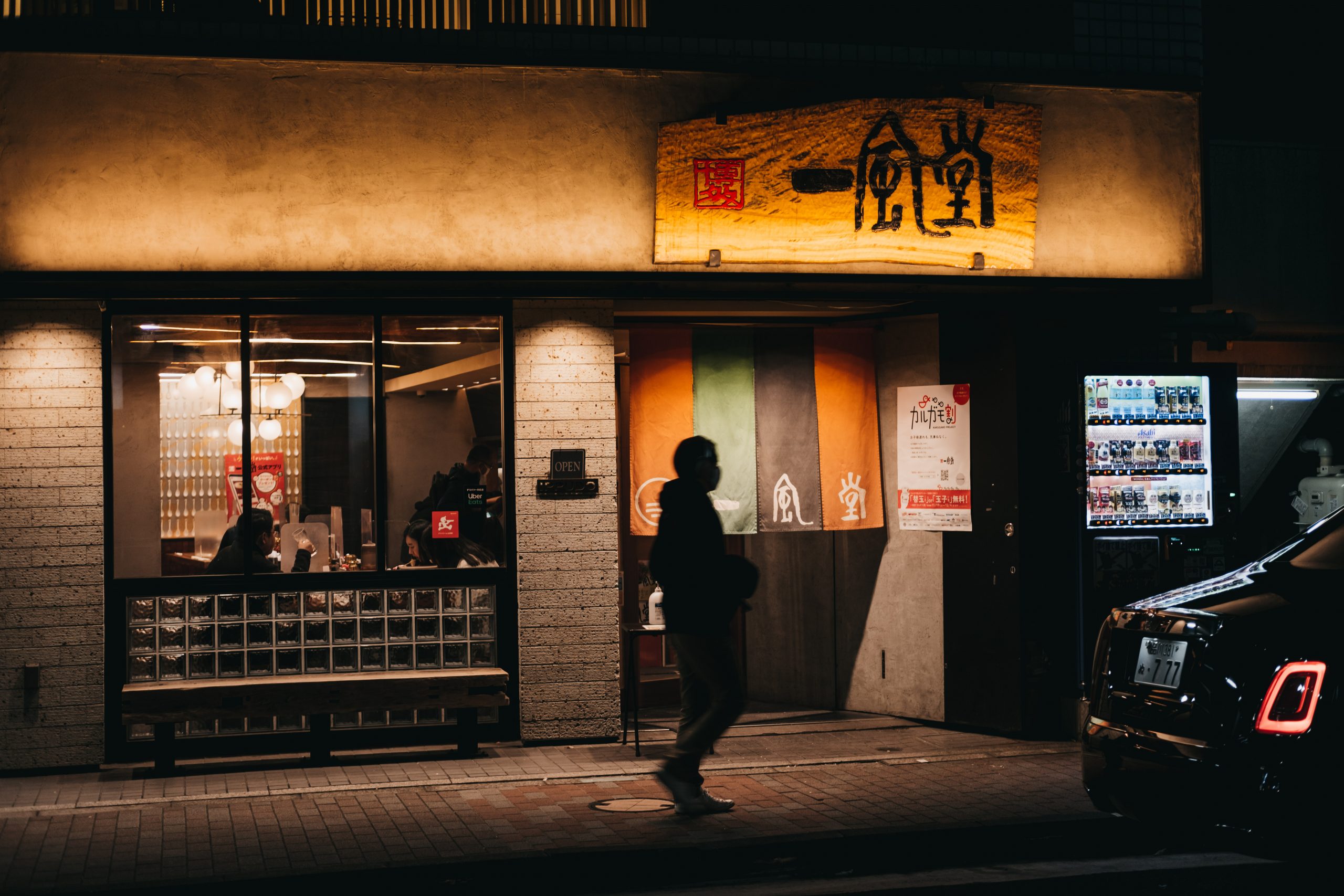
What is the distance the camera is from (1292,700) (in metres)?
5.19

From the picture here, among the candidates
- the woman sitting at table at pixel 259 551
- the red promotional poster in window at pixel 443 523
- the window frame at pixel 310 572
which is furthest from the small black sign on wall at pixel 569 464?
the woman sitting at table at pixel 259 551

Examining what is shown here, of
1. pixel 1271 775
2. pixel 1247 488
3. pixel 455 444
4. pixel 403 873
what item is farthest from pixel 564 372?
pixel 1247 488

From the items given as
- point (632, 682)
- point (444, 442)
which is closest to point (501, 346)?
point (444, 442)

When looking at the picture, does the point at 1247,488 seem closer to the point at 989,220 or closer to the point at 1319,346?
the point at 1319,346

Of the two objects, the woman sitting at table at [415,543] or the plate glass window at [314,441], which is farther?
the woman sitting at table at [415,543]

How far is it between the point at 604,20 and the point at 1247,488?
7.28 m

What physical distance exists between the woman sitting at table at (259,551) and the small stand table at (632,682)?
2.49 meters

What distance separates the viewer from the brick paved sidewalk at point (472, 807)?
6824 mm

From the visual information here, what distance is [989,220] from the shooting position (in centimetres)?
999

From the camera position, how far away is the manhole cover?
7.80 m

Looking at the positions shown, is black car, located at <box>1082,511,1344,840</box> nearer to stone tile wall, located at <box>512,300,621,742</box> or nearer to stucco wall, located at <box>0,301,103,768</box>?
stone tile wall, located at <box>512,300,621,742</box>

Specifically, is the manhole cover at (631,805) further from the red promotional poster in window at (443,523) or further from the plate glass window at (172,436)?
the plate glass window at (172,436)

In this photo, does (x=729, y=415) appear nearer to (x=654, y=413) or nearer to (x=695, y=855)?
(x=654, y=413)

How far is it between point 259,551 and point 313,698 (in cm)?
124
